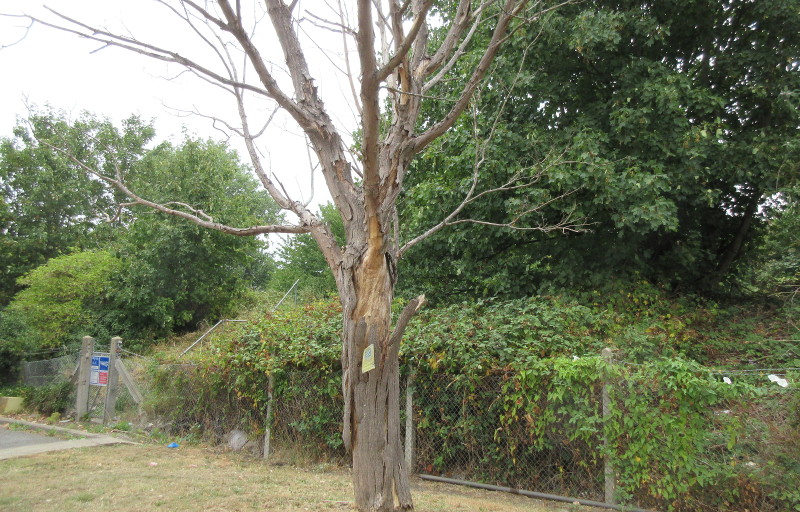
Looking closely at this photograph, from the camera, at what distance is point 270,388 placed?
8422mm

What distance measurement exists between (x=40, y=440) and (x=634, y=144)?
11020mm

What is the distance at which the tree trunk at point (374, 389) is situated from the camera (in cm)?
437

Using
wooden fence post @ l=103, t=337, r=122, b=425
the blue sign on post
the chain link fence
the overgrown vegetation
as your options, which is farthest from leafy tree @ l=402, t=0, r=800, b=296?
the chain link fence

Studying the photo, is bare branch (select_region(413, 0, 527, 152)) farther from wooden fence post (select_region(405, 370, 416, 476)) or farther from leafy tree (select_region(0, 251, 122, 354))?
leafy tree (select_region(0, 251, 122, 354))

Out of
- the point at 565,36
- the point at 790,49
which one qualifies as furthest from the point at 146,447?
Result: the point at 790,49

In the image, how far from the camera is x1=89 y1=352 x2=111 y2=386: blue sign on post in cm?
1086

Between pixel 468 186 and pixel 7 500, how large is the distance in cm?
749

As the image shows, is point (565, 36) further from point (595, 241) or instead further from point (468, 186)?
point (595, 241)

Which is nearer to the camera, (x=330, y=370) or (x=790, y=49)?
(x=330, y=370)

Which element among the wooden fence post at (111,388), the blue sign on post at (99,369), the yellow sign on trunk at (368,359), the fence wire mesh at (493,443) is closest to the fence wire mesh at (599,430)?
the fence wire mesh at (493,443)

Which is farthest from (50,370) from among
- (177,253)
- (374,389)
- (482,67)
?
(482,67)

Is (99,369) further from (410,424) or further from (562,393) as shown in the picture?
(562,393)

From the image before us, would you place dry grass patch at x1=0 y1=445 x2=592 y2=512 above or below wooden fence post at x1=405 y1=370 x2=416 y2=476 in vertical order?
below

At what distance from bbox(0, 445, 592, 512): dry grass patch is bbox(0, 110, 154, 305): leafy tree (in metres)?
19.1
